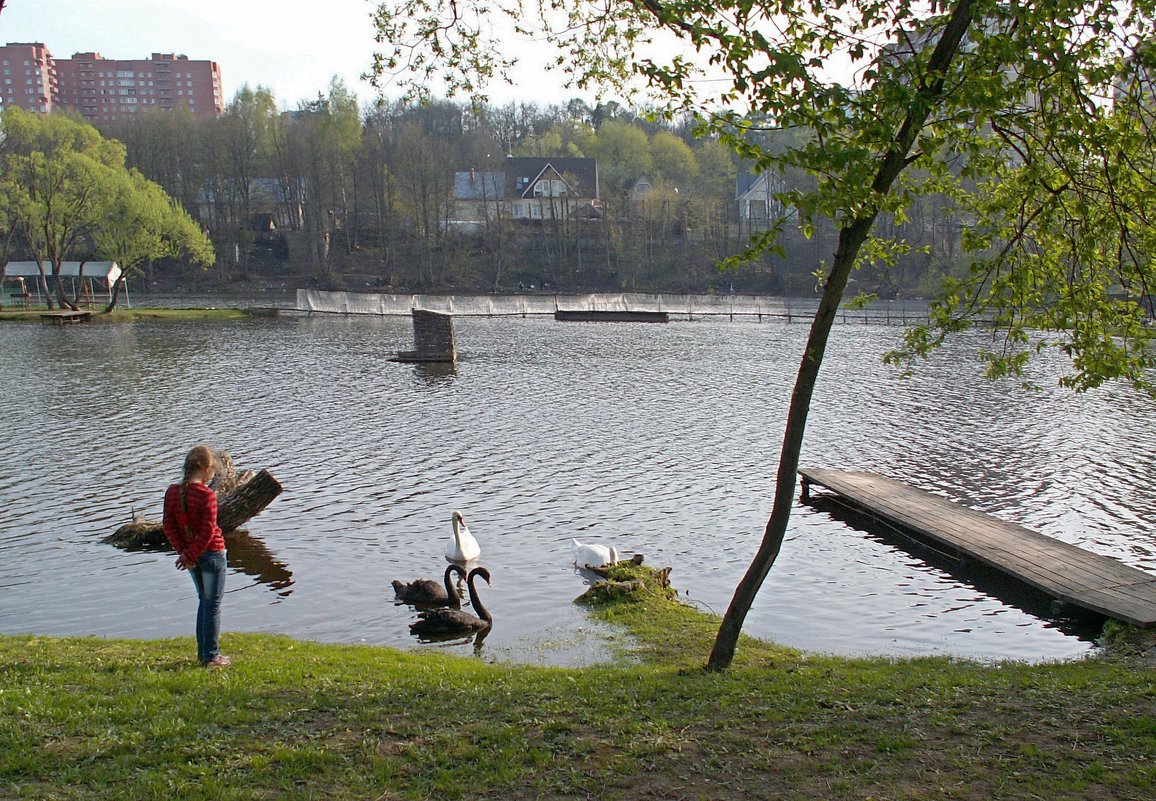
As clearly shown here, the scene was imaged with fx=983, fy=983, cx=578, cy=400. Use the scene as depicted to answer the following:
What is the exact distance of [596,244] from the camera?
11325cm

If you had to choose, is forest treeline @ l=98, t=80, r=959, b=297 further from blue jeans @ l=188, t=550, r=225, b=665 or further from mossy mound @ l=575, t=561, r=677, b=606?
blue jeans @ l=188, t=550, r=225, b=665

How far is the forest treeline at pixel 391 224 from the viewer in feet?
341

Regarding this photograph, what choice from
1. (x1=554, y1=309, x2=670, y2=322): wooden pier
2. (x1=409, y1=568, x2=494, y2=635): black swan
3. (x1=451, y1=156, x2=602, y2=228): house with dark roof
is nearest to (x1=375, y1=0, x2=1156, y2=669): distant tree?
(x1=409, y1=568, x2=494, y2=635): black swan

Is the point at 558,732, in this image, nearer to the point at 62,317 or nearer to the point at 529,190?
the point at 62,317

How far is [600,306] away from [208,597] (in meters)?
73.3

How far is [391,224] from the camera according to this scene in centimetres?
10825

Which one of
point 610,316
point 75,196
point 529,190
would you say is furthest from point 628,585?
point 529,190

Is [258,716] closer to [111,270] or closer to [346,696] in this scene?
[346,696]

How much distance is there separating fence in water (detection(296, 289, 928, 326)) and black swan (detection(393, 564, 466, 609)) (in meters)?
60.8

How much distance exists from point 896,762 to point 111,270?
7941 centimetres

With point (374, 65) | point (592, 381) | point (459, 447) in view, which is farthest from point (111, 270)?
point (374, 65)

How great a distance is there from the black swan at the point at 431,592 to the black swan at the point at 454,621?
393 millimetres

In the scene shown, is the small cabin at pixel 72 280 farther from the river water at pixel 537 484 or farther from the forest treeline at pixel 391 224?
the river water at pixel 537 484

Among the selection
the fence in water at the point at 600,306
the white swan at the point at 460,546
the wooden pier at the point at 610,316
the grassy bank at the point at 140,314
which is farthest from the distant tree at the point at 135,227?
the white swan at the point at 460,546
